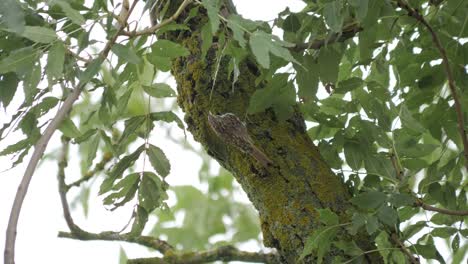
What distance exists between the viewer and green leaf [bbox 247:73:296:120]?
1.39m

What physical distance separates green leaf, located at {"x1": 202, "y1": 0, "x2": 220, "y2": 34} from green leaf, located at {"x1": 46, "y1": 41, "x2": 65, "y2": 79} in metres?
0.21

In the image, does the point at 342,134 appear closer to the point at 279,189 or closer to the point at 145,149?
the point at 279,189

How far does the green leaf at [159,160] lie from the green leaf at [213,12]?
45 cm

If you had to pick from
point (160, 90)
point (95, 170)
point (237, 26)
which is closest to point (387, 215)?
point (237, 26)

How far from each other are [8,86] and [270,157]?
1.53 ft

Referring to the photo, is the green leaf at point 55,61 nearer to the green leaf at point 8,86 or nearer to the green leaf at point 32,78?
the green leaf at point 32,78

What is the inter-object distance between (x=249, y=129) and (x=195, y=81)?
0.15m

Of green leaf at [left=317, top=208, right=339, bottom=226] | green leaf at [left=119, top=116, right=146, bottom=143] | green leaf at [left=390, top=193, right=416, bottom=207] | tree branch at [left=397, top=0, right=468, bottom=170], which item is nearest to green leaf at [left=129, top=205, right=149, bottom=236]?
green leaf at [left=119, top=116, right=146, bottom=143]

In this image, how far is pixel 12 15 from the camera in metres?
1.05

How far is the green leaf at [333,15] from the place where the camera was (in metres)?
1.19

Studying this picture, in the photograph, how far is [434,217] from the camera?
151cm

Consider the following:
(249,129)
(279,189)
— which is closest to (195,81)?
(249,129)

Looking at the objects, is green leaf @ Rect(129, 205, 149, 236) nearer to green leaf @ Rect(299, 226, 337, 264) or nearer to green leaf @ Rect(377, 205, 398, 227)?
green leaf @ Rect(299, 226, 337, 264)

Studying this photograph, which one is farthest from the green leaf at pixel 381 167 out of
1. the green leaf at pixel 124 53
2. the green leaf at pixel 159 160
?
the green leaf at pixel 124 53
